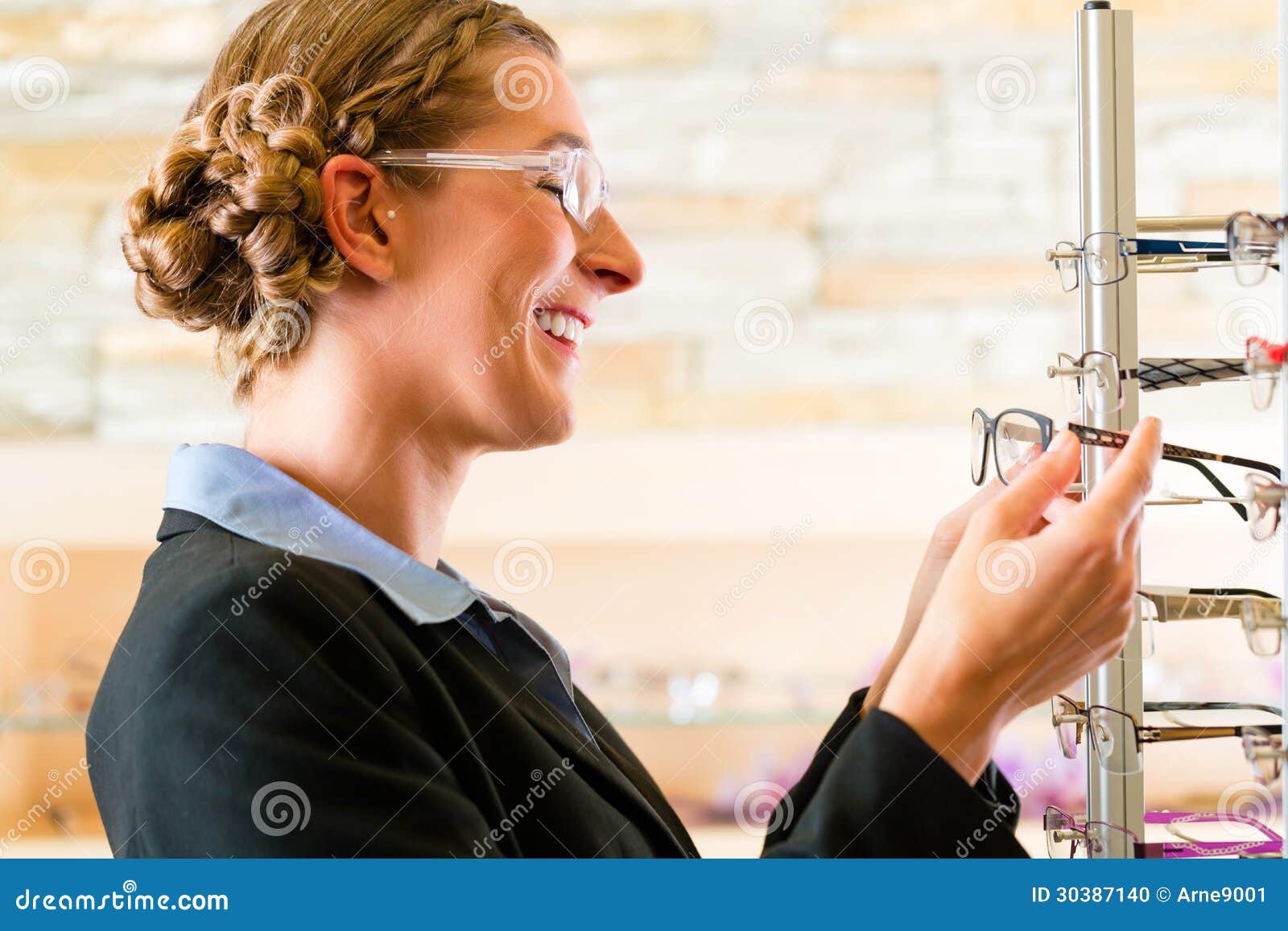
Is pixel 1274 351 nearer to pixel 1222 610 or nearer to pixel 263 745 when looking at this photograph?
pixel 1222 610

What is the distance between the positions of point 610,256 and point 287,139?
0.72ft

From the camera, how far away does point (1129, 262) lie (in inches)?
26.9

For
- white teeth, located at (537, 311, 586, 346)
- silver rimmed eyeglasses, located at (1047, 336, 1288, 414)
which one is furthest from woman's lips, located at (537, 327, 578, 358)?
silver rimmed eyeglasses, located at (1047, 336, 1288, 414)

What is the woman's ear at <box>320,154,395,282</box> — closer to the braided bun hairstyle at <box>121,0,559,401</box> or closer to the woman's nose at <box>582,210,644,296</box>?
the braided bun hairstyle at <box>121,0,559,401</box>

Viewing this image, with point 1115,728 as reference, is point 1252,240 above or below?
above

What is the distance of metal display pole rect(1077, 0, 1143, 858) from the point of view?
2.25 feet

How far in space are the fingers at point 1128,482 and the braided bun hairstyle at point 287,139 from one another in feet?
1.44

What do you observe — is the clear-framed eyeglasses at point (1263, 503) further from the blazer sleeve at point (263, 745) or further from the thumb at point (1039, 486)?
the blazer sleeve at point (263, 745)

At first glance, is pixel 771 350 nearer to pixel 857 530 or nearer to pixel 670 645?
pixel 857 530

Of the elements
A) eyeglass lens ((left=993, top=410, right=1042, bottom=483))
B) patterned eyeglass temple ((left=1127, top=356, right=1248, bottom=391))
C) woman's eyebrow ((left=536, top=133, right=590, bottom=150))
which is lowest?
eyeglass lens ((left=993, top=410, right=1042, bottom=483))

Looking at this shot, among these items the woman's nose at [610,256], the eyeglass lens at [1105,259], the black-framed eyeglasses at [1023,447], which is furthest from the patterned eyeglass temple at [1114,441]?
the woman's nose at [610,256]

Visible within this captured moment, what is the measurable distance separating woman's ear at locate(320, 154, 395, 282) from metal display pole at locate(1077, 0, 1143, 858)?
42 cm

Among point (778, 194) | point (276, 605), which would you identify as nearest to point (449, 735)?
point (276, 605)

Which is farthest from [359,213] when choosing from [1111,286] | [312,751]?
[1111,286]
